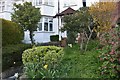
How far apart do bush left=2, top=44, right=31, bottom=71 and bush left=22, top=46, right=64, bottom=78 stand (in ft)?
6.47

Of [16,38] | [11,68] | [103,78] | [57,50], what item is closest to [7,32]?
[16,38]

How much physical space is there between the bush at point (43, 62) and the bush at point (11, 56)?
197cm

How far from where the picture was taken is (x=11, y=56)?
11203mm

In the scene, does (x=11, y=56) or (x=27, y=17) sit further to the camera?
(x=27, y=17)

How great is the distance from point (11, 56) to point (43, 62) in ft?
10.4

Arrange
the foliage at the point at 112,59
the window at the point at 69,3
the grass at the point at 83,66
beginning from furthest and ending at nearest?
the window at the point at 69,3 < the grass at the point at 83,66 < the foliage at the point at 112,59

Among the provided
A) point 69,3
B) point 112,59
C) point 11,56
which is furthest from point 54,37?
point 112,59

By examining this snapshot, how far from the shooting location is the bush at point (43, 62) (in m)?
7.62

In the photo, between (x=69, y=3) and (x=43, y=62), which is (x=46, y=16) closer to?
(x=69, y=3)

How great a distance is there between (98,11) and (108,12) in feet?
2.03

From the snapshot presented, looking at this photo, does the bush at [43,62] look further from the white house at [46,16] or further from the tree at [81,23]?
the white house at [46,16]

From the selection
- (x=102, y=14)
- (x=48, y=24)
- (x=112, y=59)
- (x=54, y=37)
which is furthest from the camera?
(x=48, y=24)

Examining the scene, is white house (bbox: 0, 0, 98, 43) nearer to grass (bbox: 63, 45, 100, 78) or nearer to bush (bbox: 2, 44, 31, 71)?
bush (bbox: 2, 44, 31, 71)

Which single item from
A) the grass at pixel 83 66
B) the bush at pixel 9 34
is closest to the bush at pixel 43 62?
the grass at pixel 83 66
